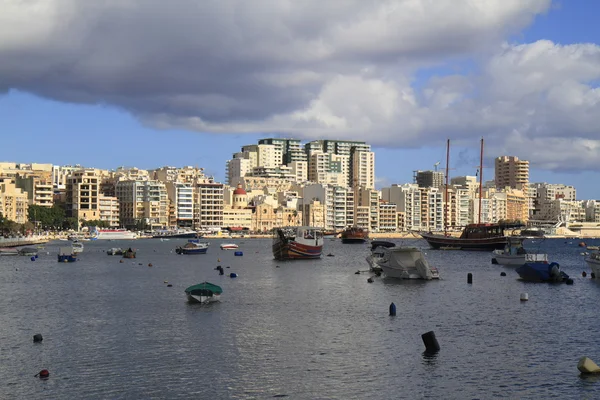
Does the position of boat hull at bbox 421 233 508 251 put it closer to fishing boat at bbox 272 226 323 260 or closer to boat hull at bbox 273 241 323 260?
fishing boat at bbox 272 226 323 260

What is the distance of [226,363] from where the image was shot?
39.0 meters

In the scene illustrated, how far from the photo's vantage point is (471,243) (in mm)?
162875

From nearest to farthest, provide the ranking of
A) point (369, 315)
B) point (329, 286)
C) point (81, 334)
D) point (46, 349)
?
point (46, 349), point (81, 334), point (369, 315), point (329, 286)

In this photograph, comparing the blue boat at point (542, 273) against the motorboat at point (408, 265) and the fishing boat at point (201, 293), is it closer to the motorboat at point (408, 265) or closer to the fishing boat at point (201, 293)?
the motorboat at point (408, 265)

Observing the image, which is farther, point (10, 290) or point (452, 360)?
point (10, 290)

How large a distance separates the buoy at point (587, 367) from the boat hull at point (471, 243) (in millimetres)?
115136

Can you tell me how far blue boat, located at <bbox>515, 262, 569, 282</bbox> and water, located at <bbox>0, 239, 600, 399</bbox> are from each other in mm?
3245

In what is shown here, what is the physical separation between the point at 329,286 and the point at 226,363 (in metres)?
40.0

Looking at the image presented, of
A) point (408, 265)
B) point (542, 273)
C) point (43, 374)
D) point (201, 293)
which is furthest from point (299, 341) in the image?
point (542, 273)

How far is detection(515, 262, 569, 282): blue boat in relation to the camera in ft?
271

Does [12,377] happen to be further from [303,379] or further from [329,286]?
[329,286]

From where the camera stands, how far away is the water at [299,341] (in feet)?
113

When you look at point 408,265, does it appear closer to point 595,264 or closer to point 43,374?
point 595,264

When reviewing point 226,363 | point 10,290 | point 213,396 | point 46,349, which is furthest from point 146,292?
point 213,396
